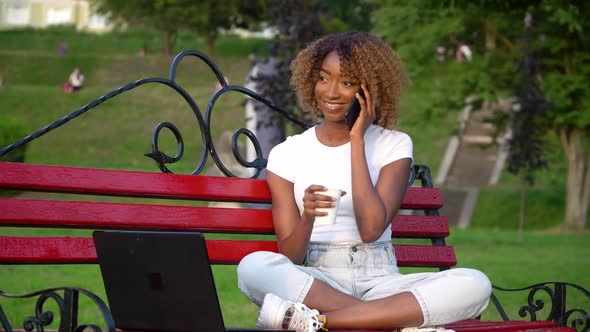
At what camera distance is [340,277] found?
460 centimetres

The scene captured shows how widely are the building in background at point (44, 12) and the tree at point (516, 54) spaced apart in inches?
1904

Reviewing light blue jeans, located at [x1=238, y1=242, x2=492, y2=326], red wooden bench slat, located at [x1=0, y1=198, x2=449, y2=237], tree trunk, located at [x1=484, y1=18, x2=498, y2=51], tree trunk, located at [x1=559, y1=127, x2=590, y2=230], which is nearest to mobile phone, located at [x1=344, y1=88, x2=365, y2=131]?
light blue jeans, located at [x1=238, y1=242, x2=492, y2=326]

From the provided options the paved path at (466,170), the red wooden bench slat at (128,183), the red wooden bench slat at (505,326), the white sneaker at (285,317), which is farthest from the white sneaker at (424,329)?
the paved path at (466,170)

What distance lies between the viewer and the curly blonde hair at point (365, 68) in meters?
4.73

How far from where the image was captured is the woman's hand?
15.2 ft

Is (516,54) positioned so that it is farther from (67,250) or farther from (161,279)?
(161,279)

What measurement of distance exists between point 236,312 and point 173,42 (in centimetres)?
4551

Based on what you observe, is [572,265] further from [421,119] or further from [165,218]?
[421,119]

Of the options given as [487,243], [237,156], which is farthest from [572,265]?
[237,156]

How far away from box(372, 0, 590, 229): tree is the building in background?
159ft

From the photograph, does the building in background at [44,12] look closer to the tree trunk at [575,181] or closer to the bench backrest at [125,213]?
the tree trunk at [575,181]

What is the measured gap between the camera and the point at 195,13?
154 feet

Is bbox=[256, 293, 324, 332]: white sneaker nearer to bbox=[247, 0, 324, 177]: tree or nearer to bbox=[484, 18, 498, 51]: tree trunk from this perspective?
bbox=[247, 0, 324, 177]: tree

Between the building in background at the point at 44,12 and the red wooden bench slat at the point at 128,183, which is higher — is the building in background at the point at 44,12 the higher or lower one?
the lower one
